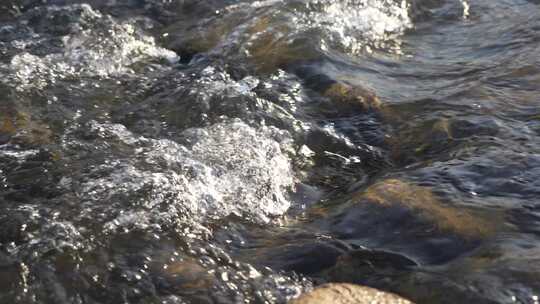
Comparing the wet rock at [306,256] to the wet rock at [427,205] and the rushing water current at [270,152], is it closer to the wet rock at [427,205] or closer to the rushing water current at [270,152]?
the rushing water current at [270,152]

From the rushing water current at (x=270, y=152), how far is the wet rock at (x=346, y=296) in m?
0.16

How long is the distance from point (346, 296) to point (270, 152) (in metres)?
1.67

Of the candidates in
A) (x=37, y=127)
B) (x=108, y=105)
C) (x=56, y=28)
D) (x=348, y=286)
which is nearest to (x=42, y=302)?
(x=348, y=286)

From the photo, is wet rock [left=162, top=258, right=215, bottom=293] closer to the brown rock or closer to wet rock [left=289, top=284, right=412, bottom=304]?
the brown rock

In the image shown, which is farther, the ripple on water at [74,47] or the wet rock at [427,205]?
the ripple on water at [74,47]

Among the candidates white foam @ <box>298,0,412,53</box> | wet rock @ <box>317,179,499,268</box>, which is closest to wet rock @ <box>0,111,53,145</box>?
wet rock @ <box>317,179,499,268</box>

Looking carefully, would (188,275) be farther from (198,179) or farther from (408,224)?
(408,224)

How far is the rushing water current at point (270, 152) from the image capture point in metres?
3.57

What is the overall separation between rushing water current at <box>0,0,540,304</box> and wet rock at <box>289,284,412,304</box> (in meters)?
0.16

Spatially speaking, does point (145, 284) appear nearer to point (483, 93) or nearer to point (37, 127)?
point (37, 127)

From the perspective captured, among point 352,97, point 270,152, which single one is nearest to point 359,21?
point 352,97

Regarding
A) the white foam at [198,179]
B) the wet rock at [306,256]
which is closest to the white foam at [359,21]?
the white foam at [198,179]

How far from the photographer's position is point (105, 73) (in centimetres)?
601

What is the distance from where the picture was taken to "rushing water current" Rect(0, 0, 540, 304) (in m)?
3.57
